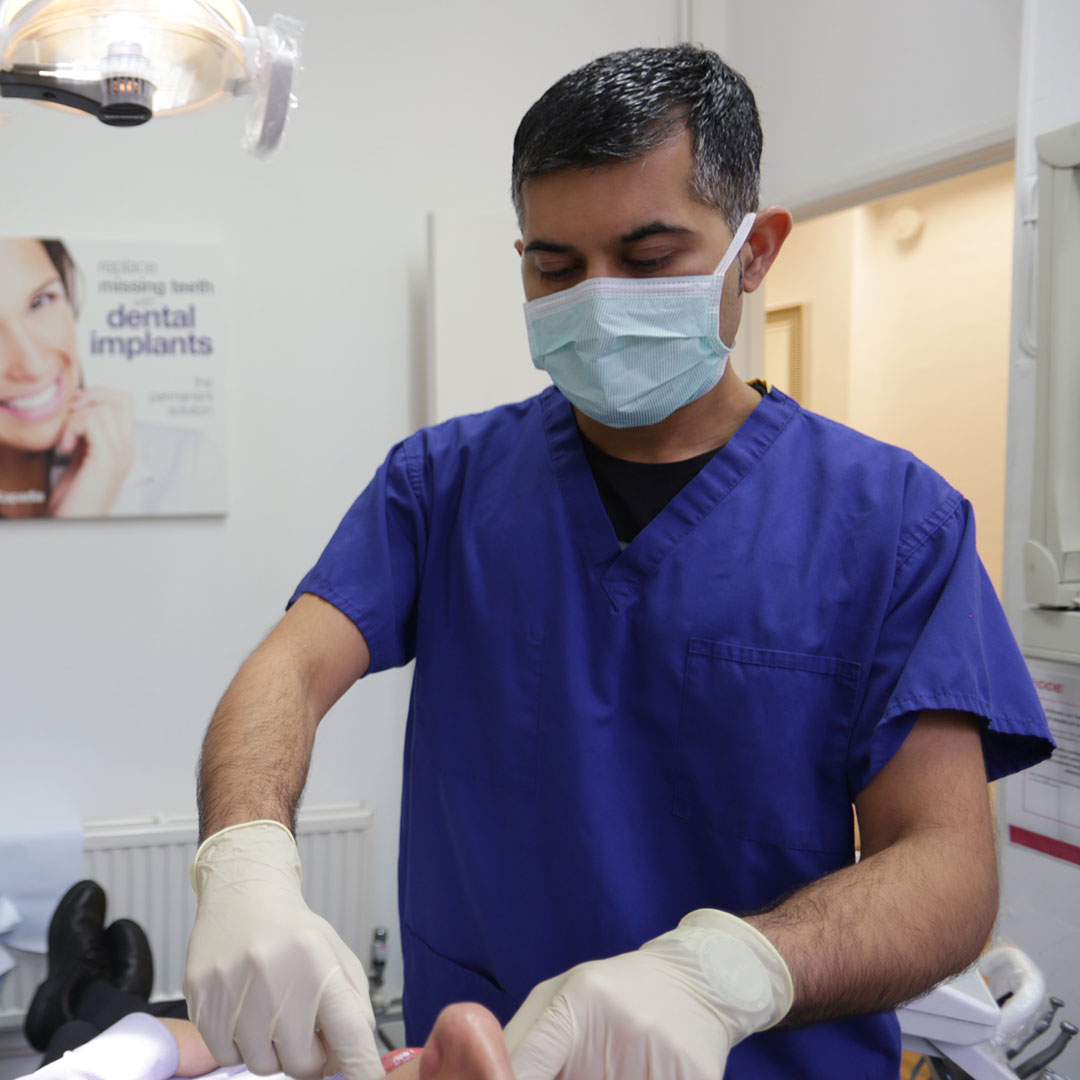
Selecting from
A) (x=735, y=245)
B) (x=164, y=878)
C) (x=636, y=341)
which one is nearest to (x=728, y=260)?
(x=735, y=245)

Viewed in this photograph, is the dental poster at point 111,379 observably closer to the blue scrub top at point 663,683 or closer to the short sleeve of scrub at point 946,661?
the blue scrub top at point 663,683

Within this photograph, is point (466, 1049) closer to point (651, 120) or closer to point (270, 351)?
point (651, 120)

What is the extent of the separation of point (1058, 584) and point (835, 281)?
3.11 meters

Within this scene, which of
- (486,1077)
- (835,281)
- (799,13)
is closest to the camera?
(486,1077)

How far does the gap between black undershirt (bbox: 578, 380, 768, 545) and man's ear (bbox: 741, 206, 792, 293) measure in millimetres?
178

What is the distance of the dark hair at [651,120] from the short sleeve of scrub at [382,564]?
315 mm

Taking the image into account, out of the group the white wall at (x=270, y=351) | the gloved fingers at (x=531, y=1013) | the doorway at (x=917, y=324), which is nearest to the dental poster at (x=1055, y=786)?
the gloved fingers at (x=531, y=1013)

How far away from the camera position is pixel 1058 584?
1.52m

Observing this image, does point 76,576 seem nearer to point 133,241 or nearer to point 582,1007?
point 133,241

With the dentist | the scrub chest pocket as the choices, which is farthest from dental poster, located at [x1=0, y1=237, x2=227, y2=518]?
the scrub chest pocket

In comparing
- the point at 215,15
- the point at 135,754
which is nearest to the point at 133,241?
the point at 135,754

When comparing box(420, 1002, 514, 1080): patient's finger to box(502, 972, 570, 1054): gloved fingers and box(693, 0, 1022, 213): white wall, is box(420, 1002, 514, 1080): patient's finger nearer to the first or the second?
box(502, 972, 570, 1054): gloved fingers

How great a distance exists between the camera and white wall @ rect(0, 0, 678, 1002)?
250cm

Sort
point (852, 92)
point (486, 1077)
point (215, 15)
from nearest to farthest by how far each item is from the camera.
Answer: point (486, 1077) < point (215, 15) < point (852, 92)
